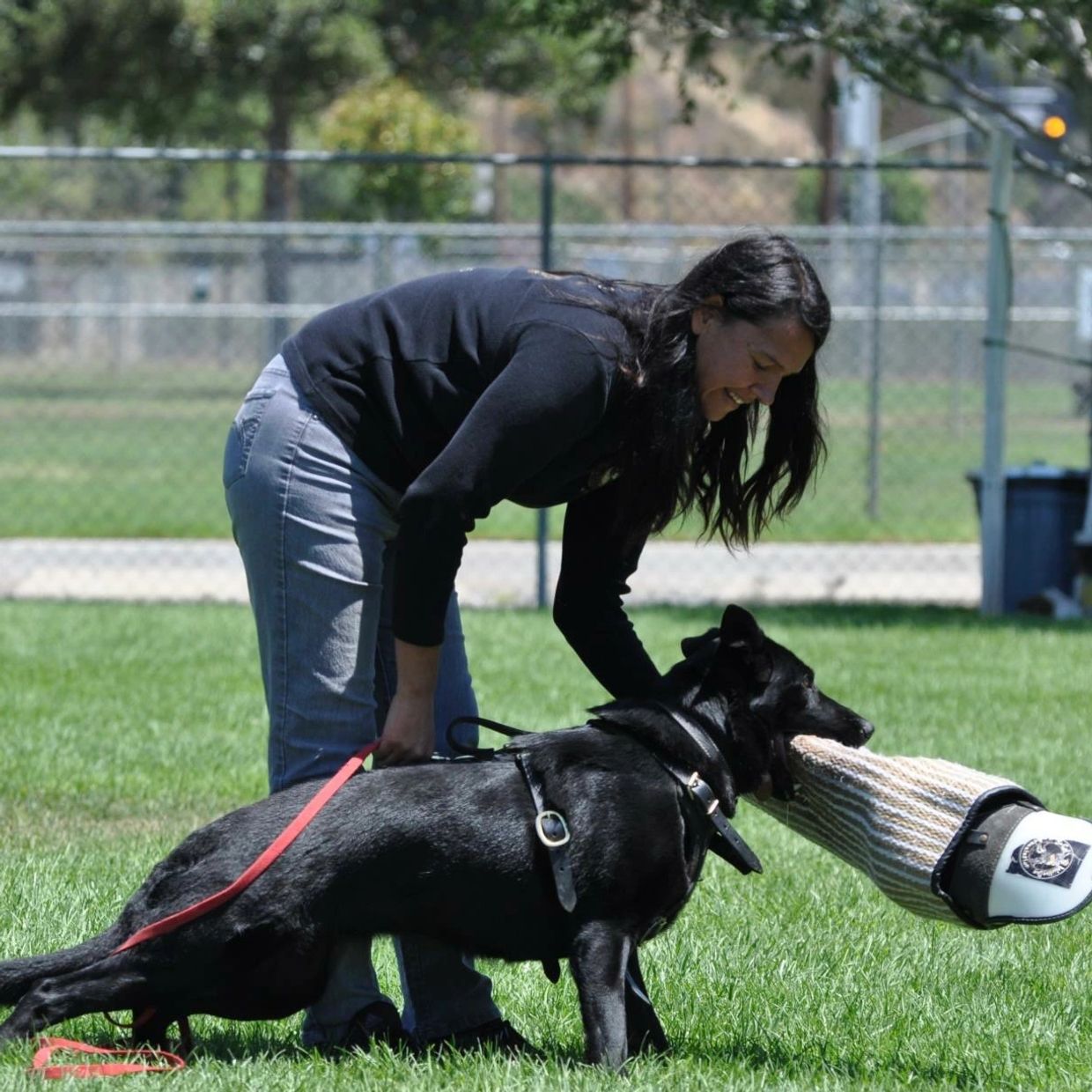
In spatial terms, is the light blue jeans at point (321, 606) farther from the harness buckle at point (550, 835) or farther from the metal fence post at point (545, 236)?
the metal fence post at point (545, 236)

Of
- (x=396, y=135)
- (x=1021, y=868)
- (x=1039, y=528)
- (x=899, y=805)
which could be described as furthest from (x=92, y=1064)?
(x=396, y=135)

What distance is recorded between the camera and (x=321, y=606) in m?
3.29

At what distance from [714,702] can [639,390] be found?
0.71m

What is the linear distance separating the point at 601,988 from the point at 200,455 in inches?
510

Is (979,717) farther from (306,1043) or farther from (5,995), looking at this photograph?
(5,995)

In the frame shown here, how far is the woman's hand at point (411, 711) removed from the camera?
3.12 metres

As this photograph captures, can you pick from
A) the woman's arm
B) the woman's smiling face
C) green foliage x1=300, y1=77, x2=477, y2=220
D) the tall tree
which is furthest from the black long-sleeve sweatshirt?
green foliage x1=300, y1=77, x2=477, y2=220

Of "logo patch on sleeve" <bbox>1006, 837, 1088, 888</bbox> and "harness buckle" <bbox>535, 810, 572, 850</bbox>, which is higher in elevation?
"harness buckle" <bbox>535, 810, 572, 850</bbox>

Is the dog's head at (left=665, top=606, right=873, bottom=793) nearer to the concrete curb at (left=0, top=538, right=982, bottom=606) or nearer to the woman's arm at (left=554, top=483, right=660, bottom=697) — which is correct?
the woman's arm at (left=554, top=483, right=660, bottom=697)

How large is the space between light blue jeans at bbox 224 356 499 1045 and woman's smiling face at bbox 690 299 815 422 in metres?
0.68

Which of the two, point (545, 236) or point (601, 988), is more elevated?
point (545, 236)

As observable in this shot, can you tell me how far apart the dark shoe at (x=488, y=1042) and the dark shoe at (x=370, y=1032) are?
0.21 feet

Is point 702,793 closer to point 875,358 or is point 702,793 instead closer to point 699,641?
point 699,641

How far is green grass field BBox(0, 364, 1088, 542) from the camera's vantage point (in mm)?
12430
